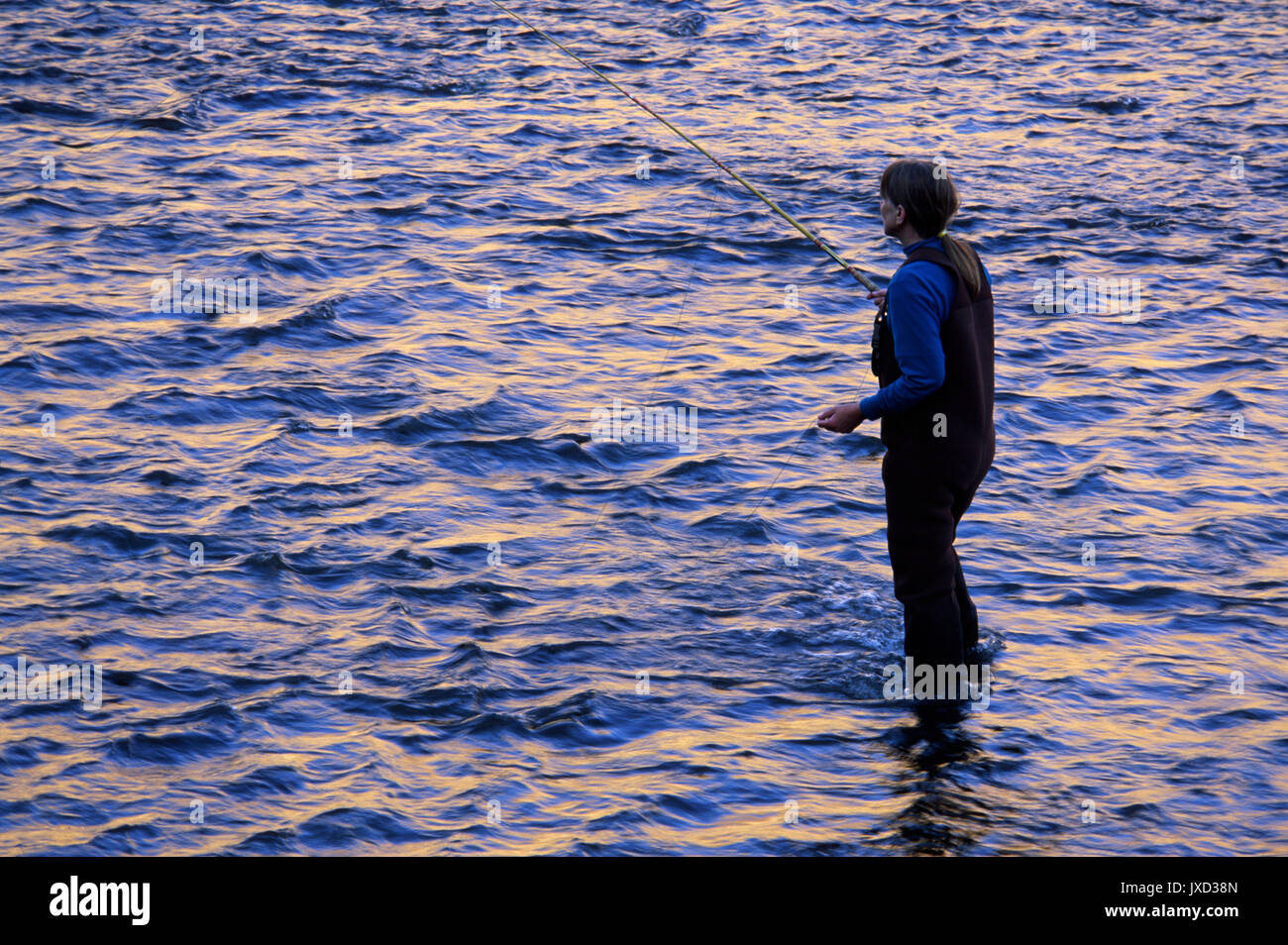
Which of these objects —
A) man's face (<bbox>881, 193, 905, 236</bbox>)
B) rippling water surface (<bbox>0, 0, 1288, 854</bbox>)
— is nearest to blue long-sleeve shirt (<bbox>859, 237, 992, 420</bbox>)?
man's face (<bbox>881, 193, 905, 236</bbox>)

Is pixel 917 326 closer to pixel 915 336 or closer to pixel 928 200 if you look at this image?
pixel 915 336

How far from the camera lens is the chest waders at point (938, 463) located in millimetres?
5578

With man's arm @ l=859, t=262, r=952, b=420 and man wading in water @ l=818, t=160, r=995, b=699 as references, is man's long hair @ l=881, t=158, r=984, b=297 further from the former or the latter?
man's arm @ l=859, t=262, r=952, b=420

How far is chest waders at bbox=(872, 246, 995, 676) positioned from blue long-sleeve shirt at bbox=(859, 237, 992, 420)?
0.14 feet

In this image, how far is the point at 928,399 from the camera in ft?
18.5

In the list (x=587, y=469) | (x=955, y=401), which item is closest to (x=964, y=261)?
(x=955, y=401)

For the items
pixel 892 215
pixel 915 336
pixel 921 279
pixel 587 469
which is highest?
pixel 892 215

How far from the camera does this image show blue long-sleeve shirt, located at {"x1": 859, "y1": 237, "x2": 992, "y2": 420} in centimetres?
543

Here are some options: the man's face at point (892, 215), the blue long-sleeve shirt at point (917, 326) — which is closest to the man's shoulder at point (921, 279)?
the blue long-sleeve shirt at point (917, 326)

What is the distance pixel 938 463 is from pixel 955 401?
0.75 ft

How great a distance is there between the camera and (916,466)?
5684 mm
